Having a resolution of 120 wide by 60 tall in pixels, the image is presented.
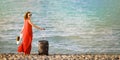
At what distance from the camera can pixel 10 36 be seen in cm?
2270

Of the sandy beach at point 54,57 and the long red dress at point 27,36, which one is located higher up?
the long red dress at point 27,36

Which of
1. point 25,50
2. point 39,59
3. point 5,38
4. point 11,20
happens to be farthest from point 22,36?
point 11,20

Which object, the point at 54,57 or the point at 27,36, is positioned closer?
the point at 54,57

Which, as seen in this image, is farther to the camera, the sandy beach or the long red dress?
the long red dress

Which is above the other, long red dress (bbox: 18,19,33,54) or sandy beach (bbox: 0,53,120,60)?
long red dress (bbox: 18,19,33,54)

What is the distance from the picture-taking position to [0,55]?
554 inches

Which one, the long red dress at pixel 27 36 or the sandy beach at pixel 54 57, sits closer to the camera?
the sandy beach at pixel 54 57

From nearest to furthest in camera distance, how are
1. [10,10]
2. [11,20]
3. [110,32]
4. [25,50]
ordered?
[25,50], [110,32], [11,20], [10,10]

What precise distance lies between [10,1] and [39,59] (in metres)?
40.7

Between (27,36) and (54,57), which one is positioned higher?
(27,36)

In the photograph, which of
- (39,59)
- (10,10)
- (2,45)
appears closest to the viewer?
(39,59)

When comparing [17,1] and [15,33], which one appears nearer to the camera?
[15,33]

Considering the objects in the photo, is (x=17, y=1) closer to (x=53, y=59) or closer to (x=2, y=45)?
(x=2, y=45)

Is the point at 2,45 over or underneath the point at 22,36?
underneath
